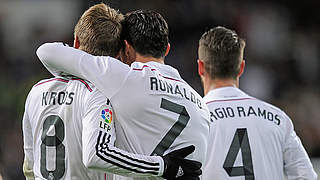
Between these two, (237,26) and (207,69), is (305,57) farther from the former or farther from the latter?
(207,69)

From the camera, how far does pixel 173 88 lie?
4.18m

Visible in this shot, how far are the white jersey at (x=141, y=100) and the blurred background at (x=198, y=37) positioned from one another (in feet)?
23.3

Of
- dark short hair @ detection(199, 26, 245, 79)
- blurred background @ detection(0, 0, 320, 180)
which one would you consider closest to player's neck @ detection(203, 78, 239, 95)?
dark short hair @ detection(199, 26, 245, 79)

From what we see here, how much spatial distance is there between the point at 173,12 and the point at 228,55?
333 inches

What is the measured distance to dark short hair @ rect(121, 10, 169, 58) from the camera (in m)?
4.25

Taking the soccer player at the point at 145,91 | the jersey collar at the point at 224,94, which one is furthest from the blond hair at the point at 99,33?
the jersey collar at the point at 224,94

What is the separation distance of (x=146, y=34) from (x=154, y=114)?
1.65 feet

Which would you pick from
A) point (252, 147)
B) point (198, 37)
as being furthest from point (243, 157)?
point (198, 37)

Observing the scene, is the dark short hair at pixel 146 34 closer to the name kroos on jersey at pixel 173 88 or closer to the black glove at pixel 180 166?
the name kroos on jersey at pixel 173 88

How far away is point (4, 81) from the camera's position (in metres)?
13.1

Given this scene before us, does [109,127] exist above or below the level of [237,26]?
below

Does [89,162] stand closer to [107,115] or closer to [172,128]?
[107,115]

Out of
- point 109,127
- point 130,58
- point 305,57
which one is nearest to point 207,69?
point 130,58

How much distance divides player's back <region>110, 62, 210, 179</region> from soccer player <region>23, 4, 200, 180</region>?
8cm
